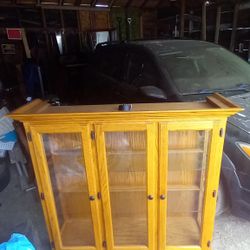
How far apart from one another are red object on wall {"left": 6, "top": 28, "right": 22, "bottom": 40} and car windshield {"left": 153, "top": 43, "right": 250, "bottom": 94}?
4.27m

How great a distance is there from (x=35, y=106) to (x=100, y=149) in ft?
1.42

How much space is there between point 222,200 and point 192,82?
965 millimetres

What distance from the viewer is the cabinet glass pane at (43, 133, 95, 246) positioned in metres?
1.36

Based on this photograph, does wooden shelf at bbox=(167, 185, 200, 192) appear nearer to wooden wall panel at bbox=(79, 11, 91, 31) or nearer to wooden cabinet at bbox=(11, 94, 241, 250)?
wooden cabinet at bbox=(11, 94, 241, 250)

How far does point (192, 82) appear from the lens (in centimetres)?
209

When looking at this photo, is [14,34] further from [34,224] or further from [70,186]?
[70,186]

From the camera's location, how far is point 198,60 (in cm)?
235

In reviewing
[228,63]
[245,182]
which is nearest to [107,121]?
[245,182]

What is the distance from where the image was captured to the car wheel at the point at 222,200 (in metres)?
Answer: 1.68

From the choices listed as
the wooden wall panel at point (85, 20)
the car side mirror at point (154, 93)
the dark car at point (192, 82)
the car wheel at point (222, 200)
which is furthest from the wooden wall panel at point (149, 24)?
the car wheel at point (222, 200)

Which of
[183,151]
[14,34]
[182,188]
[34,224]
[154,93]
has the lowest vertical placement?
[34,224]

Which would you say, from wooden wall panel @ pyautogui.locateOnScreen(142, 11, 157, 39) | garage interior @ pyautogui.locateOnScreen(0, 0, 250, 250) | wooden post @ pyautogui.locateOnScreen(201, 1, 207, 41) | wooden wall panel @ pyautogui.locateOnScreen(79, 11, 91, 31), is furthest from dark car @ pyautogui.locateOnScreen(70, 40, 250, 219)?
wooden wall panel @ pyautogui.locateOnScreen(142, 11, 157, 39)

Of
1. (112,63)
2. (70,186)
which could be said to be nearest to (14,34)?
(112,63)

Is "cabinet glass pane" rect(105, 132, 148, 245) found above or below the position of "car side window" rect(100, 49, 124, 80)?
below
